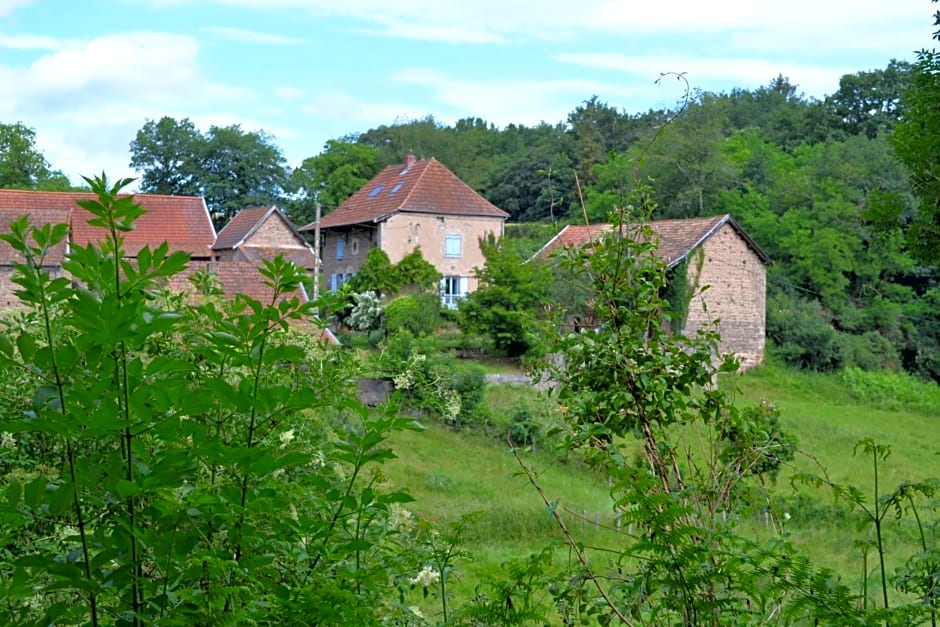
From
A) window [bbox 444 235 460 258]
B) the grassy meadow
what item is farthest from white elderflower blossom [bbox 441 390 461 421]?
window [bbox 444 235 460 258]

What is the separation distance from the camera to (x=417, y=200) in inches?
1576

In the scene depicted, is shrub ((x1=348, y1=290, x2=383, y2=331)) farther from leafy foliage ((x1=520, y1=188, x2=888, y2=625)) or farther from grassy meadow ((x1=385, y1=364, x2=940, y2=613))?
leafy foliage ((x1=520, y1=188, x2=888, y2=625))

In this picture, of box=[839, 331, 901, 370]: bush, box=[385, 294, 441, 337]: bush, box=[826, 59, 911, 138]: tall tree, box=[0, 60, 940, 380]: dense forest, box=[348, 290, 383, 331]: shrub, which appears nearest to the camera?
box=[385, 294, 441, 337]: bush

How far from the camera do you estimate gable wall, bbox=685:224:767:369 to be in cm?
3491

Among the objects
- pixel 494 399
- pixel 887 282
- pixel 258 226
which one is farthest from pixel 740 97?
pixel 494 399

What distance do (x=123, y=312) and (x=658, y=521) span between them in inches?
57.3

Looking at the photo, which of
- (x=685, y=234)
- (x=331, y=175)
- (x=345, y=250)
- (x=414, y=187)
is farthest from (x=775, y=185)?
(x=331, y=175)

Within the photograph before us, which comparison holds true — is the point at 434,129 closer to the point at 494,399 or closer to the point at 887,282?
the point at 887,282

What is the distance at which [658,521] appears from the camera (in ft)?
8.50

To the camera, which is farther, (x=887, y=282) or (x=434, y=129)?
(x=434, y=129)

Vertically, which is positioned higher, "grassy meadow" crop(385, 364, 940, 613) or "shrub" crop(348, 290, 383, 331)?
"shrub" crop(348, 290, 383, 331)

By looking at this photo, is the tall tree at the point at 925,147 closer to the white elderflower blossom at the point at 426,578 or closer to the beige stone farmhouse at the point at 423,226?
the white elderflower blossom at the point at 426,578

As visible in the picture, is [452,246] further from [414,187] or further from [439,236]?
[414,187]

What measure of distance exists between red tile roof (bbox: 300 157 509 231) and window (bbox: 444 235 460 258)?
0.99 metres
